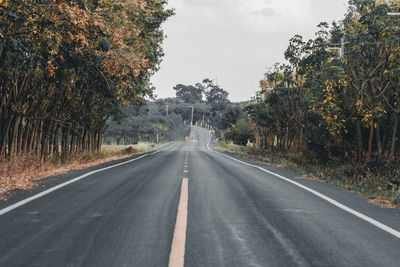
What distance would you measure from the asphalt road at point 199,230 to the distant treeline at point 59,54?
11.5 feet

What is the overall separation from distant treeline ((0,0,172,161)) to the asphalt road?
11.5 feet

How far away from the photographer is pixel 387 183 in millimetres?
10125

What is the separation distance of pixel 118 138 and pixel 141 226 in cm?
7086

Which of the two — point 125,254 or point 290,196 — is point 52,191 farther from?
point 290,196

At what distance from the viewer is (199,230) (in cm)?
480

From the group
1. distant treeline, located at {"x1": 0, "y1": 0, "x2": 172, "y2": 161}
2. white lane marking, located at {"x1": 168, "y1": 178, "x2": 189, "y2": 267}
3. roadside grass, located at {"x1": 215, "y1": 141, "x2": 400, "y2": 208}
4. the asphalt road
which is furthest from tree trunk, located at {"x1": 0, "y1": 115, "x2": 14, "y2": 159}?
roadside grass, located at {"x1": 215, "y1": 141, "x2": 400, "y2": 208}

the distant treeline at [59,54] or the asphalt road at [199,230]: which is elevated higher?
the distant treeline at [59,54]

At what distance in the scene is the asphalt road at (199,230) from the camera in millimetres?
3762

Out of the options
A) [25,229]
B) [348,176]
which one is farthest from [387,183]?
[25,229]

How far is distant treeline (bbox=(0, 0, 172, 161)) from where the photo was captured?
291 inches

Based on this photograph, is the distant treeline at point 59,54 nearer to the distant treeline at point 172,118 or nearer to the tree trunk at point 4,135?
the tree trunk at point 4,135

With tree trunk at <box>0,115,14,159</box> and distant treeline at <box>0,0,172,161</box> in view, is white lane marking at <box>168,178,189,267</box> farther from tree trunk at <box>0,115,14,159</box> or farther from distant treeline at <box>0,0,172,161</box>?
tree trunk at <box>0,115,14,159</box>

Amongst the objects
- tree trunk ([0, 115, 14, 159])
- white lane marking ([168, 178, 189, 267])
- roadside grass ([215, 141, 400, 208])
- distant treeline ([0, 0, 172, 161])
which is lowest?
white lane marking ([168, 178, 189, 267])

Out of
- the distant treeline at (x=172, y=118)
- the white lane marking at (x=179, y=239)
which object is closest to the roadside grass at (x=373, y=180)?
the white lane marking at (x=179, y=239)
